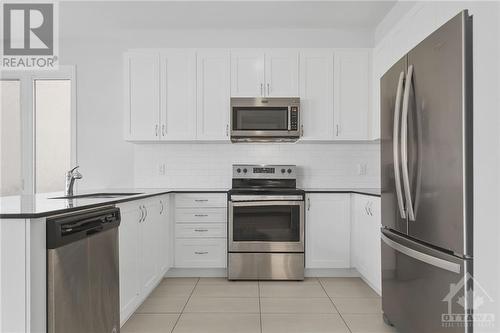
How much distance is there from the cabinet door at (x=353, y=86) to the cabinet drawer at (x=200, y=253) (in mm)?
1855

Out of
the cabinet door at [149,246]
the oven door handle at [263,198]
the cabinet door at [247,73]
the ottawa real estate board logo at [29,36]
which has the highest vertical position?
the ottawa real estate board logo at [29,36]

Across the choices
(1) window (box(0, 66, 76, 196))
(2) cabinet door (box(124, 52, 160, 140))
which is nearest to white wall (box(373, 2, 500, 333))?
(2) cabinet door (box(124, 52, 160, 140))

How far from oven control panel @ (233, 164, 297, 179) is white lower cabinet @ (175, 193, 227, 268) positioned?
18.5 inches

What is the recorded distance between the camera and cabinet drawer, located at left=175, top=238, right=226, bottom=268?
3812 mm

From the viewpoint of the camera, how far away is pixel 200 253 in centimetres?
382

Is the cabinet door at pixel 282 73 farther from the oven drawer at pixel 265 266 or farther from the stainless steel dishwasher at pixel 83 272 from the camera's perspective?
the stainless steel dishwasher at pixel 83 272

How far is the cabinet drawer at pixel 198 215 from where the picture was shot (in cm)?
383

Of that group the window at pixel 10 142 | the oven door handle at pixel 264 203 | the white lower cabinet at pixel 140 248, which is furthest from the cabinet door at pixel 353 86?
the window at pixel 10 142

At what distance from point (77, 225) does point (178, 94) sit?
101 inches

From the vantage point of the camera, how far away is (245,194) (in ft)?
12.2

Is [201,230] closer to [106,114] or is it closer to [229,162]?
[229,162]

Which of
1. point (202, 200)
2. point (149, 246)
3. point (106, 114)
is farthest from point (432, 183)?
point (106, 114)

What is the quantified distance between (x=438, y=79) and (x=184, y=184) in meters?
3.09
